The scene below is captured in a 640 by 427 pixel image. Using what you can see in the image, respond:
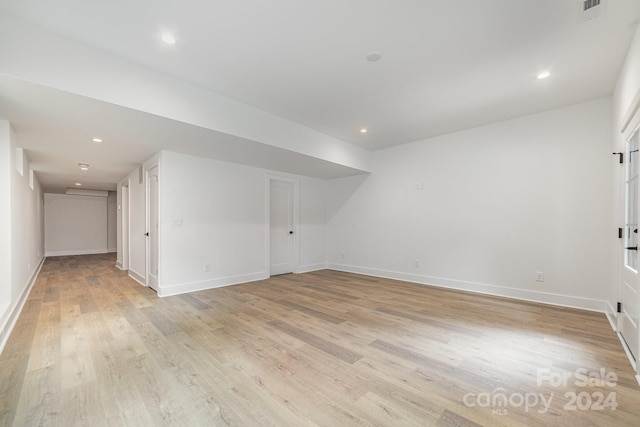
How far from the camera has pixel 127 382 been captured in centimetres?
196

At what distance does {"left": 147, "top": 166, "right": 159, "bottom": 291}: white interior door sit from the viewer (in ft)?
15.1

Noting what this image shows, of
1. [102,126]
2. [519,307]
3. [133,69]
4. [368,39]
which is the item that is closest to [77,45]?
[133,69]

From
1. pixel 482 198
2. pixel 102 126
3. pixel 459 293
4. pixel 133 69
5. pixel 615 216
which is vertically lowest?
pixel 459 293

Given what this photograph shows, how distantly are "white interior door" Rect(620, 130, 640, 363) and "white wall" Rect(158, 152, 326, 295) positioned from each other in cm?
502

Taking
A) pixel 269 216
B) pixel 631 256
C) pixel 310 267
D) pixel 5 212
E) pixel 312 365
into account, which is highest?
pixel 5 212

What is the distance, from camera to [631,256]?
103 inches

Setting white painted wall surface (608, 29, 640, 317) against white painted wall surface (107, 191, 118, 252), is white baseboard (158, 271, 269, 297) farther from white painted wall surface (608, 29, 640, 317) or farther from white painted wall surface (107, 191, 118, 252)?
white painted wall surface (107, 191, 118, 252)

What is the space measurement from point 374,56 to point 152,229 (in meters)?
4.54

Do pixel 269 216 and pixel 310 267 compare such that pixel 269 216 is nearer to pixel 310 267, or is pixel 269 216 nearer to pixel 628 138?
pixel 310 267

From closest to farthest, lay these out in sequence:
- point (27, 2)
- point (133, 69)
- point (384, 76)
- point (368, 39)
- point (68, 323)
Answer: point (27, 2), point (368, 39), point (133, 69), point (384, 76), point (68, 323)

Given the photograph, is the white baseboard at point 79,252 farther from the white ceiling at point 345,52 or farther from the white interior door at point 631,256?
the white interior door at point 631,256

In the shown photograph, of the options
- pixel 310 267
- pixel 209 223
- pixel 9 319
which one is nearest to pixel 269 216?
pixel 209 223

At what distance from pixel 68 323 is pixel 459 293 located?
5.31 meters

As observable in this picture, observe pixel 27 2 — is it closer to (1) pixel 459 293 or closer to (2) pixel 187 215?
(2) pixel 187 215
